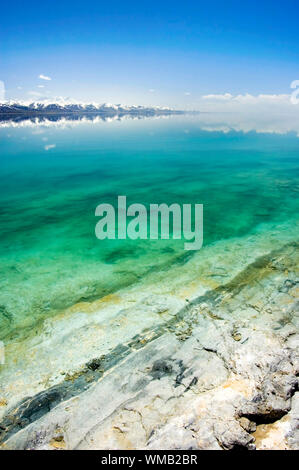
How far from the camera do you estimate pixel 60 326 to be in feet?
22.6

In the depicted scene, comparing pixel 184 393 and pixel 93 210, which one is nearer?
pixel 184 393

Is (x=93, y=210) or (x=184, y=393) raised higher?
(x=93, y=210)

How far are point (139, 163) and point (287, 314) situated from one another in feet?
82.7

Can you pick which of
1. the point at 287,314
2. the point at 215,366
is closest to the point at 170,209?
the point at 287,314

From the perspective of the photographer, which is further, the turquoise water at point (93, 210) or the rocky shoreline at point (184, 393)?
the turquoise water at point (93, 210)

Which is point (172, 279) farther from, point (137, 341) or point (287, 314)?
point (287, 314)

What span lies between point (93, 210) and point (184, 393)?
39.9 feet

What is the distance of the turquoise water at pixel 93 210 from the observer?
859 cm

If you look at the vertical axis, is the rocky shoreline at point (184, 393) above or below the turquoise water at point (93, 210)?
below

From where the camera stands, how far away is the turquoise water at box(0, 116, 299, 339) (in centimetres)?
859

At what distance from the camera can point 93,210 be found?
1551 cm

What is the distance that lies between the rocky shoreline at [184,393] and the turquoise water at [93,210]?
2.54 meters

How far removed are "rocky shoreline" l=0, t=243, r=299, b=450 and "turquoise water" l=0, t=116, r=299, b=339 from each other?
2541mm

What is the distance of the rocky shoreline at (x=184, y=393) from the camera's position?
4090 mm
